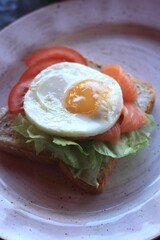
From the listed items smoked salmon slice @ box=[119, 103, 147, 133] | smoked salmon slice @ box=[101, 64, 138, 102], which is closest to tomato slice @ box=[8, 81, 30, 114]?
smoked salmon slice @ box=[101, 64, 138, 102]

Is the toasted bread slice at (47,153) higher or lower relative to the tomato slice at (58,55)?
lower

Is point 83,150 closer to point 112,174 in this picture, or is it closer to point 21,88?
point 112,174

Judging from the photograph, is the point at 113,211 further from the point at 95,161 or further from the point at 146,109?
the point at 146,109

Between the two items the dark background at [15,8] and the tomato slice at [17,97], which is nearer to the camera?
the tomato slice at [17,97]

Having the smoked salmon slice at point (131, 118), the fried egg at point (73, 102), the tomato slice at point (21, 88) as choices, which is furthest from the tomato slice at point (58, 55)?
the smoked salmon slice at point (131, 118)

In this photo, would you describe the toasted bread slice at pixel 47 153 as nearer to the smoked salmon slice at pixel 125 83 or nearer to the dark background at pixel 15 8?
the smoked salmon slice at pixel 125 83

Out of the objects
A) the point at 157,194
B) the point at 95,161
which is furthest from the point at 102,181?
the point at 157,194

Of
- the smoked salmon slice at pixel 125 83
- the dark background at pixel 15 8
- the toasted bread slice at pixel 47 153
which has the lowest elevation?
the toasted bread slice at pixel 47 153
